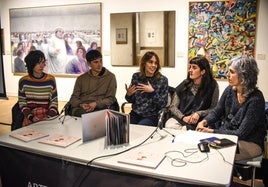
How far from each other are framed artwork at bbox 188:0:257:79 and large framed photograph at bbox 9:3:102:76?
73.8 inches

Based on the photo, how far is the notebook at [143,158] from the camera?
151 centimetres

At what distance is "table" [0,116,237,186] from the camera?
1433 millimetres

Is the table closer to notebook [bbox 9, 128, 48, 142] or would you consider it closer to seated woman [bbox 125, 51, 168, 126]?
notebook [bbox 9, 128, 48, 142]

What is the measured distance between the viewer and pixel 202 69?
281 cm

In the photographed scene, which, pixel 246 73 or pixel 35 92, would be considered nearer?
pixel 246 73

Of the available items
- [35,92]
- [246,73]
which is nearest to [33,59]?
[35,92]

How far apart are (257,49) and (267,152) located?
2667 mm

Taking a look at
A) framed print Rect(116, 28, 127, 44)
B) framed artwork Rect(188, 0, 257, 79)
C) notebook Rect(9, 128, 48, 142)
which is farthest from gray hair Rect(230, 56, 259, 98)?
framed print Rect(116, 28, 127, 44)

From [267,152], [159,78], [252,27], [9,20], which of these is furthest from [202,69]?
[9,20]

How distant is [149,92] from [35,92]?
1.15 m

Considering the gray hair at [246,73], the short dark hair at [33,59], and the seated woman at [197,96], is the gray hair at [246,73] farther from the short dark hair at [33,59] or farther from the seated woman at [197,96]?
the short dark hair at [33,59]

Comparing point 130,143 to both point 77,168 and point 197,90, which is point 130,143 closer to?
point 77,168

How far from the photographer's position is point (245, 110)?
2176 millimetres

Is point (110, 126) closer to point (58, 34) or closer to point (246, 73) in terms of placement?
point (246, 73)
